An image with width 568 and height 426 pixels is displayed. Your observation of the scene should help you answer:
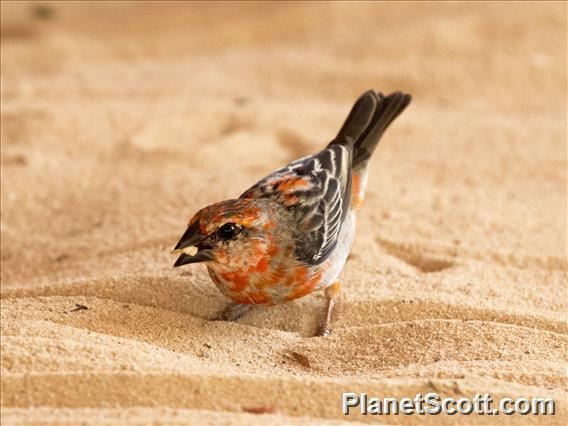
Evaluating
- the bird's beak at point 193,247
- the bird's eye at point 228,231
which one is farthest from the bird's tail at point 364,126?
the bird's beak at point 193,247

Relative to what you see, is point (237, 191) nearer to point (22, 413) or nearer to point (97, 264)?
point (97, 264)

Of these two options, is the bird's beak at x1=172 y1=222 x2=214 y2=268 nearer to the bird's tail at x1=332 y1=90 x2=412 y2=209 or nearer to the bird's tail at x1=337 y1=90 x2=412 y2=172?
the bird's tail at x1=332 y1=90 x2=412 y2=209

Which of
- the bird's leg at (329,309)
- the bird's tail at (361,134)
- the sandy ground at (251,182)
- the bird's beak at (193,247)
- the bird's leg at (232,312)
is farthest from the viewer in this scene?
the bird's tail at (361,134)

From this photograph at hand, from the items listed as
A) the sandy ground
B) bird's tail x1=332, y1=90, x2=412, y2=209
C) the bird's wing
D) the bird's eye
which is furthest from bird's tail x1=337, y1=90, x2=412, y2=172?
the bird's eye

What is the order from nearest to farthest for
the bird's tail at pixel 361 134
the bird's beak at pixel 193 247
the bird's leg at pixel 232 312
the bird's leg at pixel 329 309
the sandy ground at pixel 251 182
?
the sandy ground at pixel 251 182, the bird's beak at pixel 193 247, the bird's leg at pixel 329 309, the bird's leg at pixel 232 312, the bird's tail at pixel 361 134

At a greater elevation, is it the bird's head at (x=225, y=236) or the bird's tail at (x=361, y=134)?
the bird's tail at (x=361, y=134)

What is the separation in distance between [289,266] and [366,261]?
1.05 m

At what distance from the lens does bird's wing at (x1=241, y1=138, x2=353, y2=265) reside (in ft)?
13.3

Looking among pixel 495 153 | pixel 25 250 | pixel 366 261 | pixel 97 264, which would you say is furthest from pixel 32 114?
pixel 495 153

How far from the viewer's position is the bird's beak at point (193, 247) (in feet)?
12.2

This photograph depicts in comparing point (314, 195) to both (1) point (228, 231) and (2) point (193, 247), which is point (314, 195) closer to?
(1) point (228, 231)

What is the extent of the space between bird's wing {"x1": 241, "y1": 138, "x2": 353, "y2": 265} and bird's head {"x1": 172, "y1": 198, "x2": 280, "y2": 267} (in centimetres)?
24

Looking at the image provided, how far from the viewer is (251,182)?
5.85 m

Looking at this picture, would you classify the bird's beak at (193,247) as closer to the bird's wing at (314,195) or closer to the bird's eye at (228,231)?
the bird's eye at (228,231)
